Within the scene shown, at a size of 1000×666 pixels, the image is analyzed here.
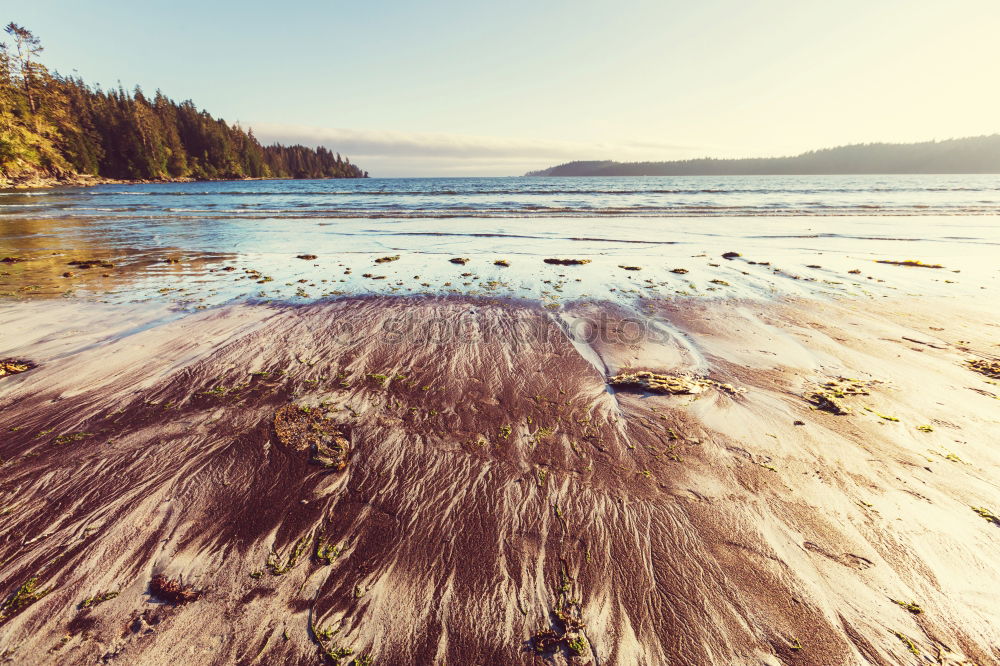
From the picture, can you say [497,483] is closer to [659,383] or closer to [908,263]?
[659,383]

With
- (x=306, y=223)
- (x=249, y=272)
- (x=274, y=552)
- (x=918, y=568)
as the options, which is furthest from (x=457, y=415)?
(x=306, y=223)

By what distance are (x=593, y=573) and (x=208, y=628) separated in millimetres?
2167

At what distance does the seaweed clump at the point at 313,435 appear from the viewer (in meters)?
3.25

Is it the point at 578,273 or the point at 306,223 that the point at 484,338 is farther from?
the point at 306,223

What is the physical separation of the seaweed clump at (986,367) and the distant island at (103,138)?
3092 inches

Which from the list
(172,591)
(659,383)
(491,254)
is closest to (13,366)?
(172,591)

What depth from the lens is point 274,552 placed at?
243 cm

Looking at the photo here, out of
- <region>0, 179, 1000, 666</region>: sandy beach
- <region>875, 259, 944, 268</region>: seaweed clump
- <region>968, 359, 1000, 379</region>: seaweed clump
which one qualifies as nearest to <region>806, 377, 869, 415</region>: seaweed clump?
<region>0, 179, 1000, 666</region>: sandy beach

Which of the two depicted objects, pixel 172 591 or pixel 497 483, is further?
pixel 497 483

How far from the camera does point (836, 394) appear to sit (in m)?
4.21

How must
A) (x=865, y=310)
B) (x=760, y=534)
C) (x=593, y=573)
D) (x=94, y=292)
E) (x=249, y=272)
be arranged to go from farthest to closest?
(x=249, y=272) → (x=94, y=292) → (x=865, y=310) → (x=760, y=534) → (x=593, y=573)

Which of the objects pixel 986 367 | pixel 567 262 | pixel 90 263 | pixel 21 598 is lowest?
pixel 21 598

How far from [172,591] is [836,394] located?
240 inches

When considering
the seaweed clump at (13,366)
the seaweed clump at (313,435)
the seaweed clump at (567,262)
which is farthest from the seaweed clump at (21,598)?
the seaweed clump at (567,262)
